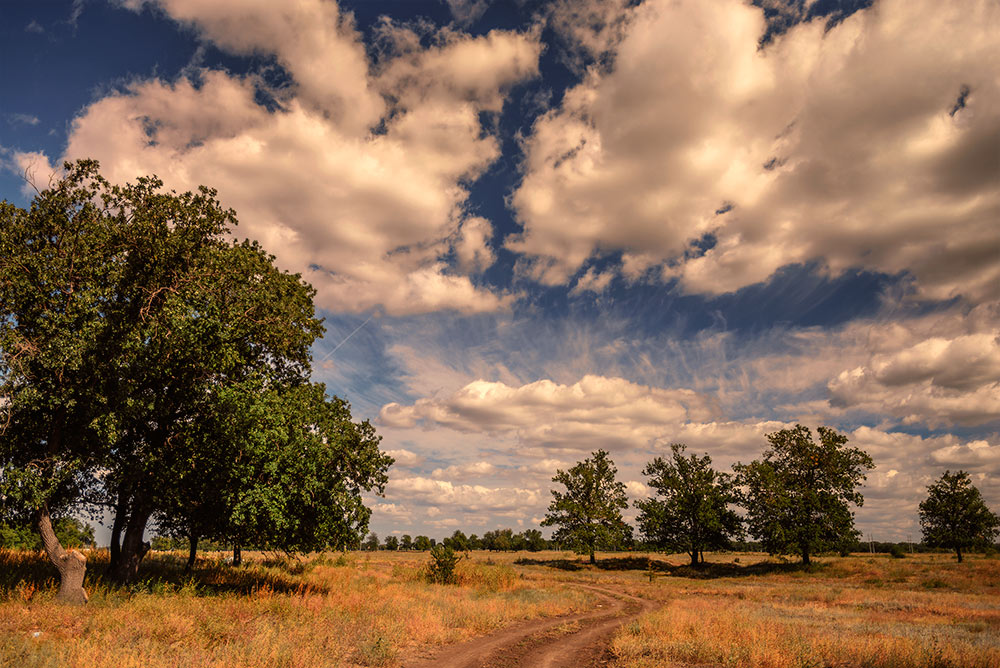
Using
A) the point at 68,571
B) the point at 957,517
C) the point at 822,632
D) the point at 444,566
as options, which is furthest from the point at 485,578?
the point at 957,517

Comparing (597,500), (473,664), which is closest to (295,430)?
(473,664)

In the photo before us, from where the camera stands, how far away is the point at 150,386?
19.8 m

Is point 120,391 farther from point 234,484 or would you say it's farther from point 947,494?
point 947,494

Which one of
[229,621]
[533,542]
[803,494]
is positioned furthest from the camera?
[533,542]

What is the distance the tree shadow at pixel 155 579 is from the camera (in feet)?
60.2

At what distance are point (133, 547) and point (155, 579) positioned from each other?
2215 mm

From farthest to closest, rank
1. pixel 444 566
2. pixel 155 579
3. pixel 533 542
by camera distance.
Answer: pixel 533 542
pixel 444 566
pixel 155 579

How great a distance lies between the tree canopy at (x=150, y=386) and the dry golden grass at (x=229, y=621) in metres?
2.42

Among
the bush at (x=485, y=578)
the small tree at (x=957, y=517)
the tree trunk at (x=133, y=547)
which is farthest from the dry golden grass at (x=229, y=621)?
the small tree at (x=957, y=517)

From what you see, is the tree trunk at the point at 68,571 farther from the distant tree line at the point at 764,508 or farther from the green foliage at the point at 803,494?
the green foliage at the point at 803,494

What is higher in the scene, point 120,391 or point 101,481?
point 120,391

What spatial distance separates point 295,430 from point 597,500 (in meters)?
55.9

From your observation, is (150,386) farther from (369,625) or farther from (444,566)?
(444,566)

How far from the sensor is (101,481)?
2088cm
